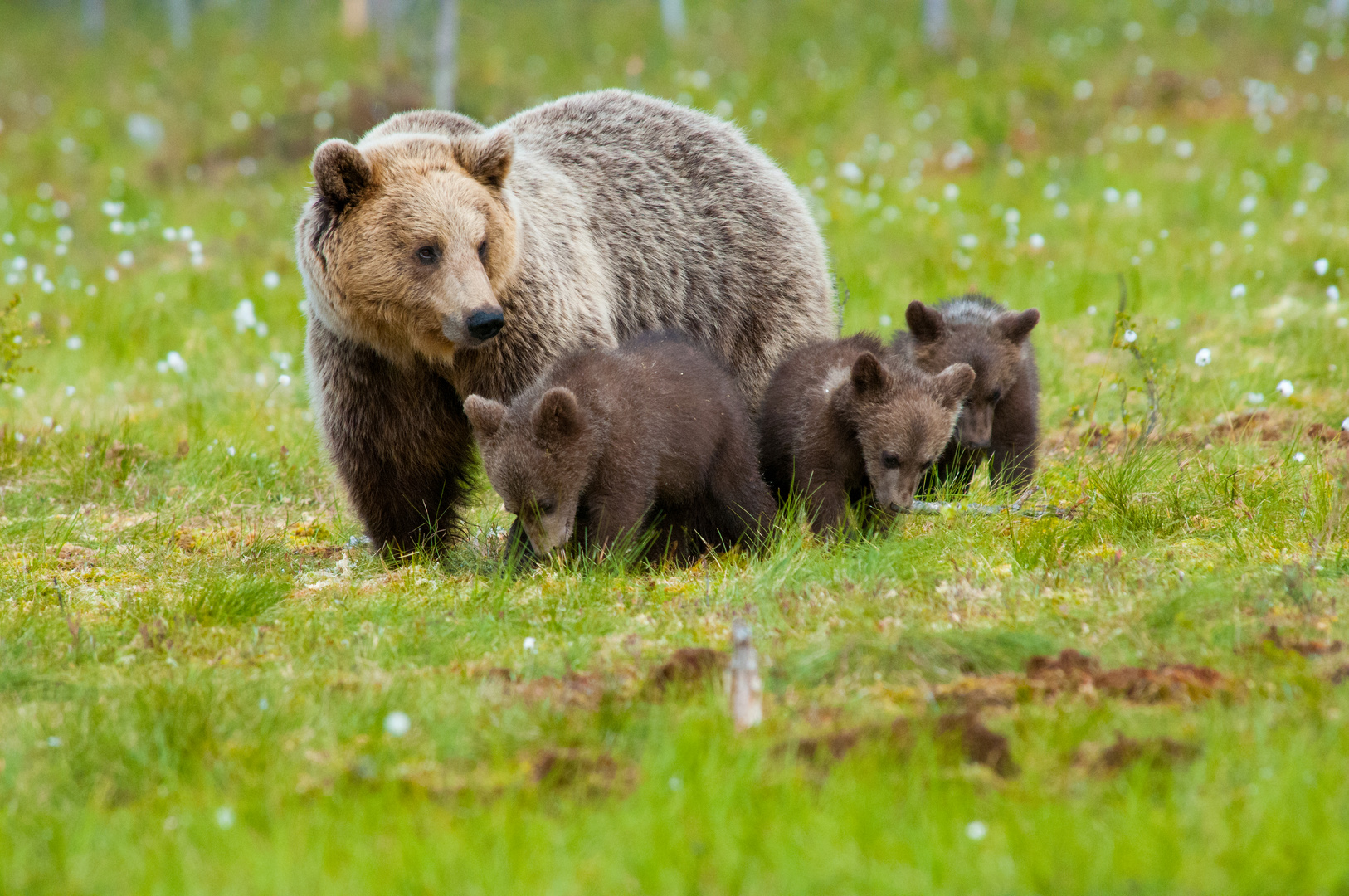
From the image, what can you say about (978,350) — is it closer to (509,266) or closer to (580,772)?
(509,266)

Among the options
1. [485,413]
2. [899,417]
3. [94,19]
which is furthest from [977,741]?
[94,19]

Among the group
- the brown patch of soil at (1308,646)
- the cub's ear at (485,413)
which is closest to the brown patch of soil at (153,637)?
the cub's ear at (485,413)

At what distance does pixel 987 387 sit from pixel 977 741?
329 cm

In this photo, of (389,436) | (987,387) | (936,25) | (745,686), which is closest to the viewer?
(745,686)

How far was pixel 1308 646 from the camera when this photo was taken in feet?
12.3

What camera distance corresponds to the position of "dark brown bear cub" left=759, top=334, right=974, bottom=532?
559cm

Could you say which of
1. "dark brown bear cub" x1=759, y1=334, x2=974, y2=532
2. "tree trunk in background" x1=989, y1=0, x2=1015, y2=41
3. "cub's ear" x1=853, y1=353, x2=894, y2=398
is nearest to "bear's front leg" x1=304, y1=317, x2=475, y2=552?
"dark brown bear cub" x1=759, y1=334, x2=974, y2=532

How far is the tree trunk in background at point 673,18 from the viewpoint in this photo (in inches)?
877

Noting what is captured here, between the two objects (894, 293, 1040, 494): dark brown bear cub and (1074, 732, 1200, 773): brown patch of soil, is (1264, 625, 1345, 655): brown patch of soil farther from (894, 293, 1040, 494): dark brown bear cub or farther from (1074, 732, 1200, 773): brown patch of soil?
(894, 293, 1040, 494): dark brown bear cub

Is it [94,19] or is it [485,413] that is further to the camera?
[94,19]

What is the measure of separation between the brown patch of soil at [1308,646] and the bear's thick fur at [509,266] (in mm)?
3166

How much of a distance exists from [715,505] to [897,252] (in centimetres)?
555

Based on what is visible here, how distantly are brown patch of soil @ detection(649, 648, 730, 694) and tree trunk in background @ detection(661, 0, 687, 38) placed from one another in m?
19.7

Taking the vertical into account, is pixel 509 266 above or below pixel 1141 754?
above
